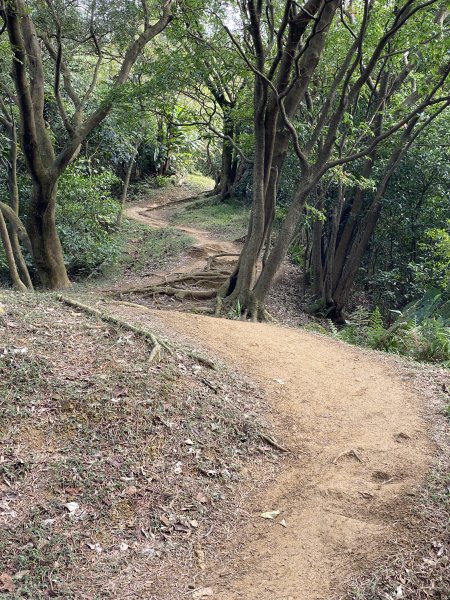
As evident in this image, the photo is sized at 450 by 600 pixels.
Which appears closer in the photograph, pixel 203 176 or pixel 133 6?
pixel 133 6

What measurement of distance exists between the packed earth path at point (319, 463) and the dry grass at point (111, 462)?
0.88 ft

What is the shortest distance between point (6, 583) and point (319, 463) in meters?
2.59

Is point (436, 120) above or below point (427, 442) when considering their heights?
above

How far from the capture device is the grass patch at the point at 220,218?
64.9 ft

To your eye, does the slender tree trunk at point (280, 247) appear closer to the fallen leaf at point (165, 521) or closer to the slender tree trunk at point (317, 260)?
the slender tree trunk at point (317, 260)

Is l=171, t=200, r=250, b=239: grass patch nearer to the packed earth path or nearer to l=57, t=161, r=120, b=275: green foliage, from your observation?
l=57, t=161, r=120, b=275: green foliage

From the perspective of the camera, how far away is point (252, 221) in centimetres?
1020

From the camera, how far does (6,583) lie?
9.46 feet

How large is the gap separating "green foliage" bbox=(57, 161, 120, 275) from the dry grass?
29.3 feet

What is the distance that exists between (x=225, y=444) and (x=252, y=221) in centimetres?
634

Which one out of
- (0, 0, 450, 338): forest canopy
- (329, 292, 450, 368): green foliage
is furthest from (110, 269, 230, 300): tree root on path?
(329, 292, 450, 368): green foliage

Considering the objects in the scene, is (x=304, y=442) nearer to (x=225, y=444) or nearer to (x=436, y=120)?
(x=225, y=444)

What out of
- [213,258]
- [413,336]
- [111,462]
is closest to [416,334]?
[413,336]

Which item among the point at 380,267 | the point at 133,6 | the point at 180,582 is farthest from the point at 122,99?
the point at 180,582
